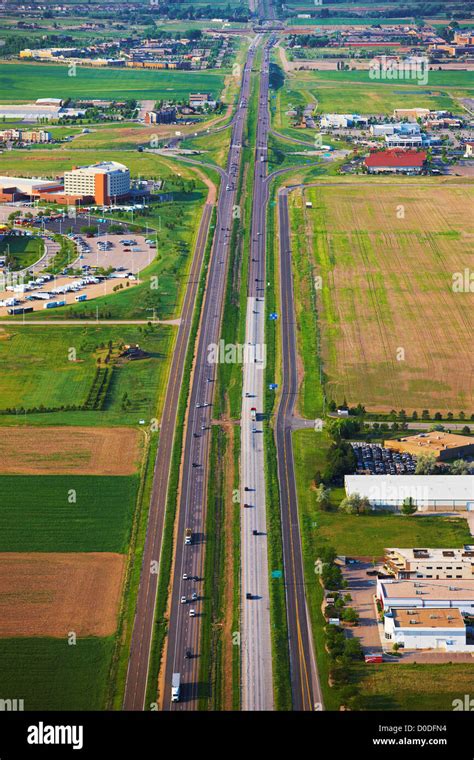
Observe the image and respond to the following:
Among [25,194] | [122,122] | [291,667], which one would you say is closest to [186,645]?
[291,667]

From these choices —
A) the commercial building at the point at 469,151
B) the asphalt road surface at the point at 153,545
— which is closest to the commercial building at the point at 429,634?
the asphalt road surface at the point at 153,545

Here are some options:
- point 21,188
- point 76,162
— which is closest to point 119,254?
point 21,188

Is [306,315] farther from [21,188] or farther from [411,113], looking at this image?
[411,113]

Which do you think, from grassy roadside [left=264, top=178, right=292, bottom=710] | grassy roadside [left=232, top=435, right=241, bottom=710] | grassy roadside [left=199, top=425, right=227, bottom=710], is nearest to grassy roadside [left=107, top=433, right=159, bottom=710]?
grassy roadside [left=199, top=425, right=227, bottom=710]

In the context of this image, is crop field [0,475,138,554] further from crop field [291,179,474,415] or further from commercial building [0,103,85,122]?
commercial building [0,103,85,122]

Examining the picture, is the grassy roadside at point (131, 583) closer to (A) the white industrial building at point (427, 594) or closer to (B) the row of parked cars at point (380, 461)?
(A) the white industrial building at point (427, 594)

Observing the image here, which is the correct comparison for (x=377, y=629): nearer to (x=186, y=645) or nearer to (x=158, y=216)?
(x=186, y=645)

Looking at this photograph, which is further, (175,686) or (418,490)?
(418,490)
